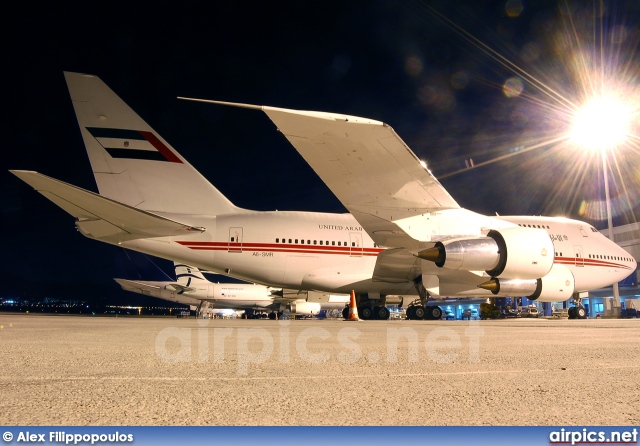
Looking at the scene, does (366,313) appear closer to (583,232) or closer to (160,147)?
(583,232)

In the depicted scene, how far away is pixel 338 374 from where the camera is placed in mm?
3287

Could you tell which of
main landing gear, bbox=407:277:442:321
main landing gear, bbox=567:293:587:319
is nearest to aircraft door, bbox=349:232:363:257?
main landing gear, bbox=407:277:442:321

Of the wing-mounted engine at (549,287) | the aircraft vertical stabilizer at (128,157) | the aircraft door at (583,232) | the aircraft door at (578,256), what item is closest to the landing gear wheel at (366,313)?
the wing-mounted engine at (549,287)

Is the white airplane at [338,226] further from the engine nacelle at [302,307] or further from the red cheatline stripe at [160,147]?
the engine nacelle at [302,307]

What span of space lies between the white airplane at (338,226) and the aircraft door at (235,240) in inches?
1.3

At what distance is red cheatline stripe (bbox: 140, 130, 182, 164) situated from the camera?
14.8 metres

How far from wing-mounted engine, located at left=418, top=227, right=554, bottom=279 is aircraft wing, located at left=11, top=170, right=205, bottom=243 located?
7513 millimetres

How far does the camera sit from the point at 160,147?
→ 49.2 feet

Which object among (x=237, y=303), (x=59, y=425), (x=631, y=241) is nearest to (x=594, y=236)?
(x=59, y=425)

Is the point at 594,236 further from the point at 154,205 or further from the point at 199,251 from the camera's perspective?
the point at 154,205

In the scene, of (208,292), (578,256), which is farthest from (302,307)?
(578,256)

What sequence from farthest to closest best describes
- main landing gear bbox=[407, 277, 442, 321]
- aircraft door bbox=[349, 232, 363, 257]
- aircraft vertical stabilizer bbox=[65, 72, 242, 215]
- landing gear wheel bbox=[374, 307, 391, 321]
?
landing gear wheel bbox=[374, 307, 391, 321], main landing gear bbox=[407, 277, 442, 321], aircraft door bbox=[349, 232, 363, 257], aircraft vertical stabilizer bbox=[65, 72, 242, 215]

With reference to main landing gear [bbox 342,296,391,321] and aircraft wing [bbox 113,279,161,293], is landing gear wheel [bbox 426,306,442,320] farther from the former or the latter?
aircraft wing [bbox 113,279,161,293]

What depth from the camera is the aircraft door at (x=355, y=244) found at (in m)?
17.6
